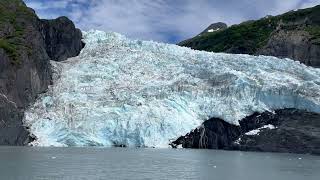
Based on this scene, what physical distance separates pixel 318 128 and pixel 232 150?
590 cm

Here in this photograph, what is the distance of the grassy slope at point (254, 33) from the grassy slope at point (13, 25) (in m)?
30.4

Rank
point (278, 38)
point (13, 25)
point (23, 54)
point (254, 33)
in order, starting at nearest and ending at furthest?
point (23, 54)
point (13, 25)
point (278, 38)
point (254, 33)

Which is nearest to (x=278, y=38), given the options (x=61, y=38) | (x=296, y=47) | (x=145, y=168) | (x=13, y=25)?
(x=296, y=47)

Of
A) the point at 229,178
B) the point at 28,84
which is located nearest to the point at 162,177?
the point at 229,178

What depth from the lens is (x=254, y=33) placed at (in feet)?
256

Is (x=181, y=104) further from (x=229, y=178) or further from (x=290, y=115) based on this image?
(x=229, y=178)

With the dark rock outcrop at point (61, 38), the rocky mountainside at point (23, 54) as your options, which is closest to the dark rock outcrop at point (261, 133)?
the rocky mountainside at point (23, 54)

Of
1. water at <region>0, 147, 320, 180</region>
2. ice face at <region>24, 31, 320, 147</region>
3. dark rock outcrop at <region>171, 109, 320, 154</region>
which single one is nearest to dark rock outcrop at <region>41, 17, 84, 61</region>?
ice face at <region>24, 31, 320, 147</region>

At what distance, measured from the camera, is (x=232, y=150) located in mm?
39281

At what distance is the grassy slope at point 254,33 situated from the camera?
235ft

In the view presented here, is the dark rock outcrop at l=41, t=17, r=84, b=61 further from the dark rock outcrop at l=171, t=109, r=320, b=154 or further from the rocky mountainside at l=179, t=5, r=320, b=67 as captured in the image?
the rocky mountainside at l=179, t=5, r=320, b=67

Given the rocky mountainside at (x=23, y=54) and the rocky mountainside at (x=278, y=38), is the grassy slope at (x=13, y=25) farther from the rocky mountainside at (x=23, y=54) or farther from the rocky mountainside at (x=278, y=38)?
the rocky mountainside at (x=278, y=38)

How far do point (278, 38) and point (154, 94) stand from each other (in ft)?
81.4

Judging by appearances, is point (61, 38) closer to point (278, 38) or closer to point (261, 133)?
point (261, 133)
